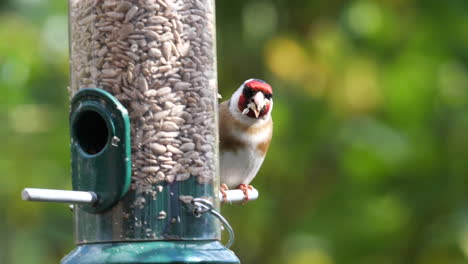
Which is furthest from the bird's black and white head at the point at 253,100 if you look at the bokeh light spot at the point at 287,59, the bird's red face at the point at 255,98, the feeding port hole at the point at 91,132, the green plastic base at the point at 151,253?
the bokeh light spot at the point at 287,59

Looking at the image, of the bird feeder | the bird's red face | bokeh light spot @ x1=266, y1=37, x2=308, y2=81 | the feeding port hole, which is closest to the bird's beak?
the bird's red face

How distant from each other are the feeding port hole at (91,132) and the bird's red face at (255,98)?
1392mm

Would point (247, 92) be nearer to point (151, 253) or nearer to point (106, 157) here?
point (106, 157)

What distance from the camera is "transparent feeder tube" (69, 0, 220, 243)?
4.79 metres

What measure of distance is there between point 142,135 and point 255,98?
1.48m

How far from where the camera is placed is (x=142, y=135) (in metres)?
4.82

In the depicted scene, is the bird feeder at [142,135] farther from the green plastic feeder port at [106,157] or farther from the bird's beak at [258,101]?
the bird's beak at [258,101]

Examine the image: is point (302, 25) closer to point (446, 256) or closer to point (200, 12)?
point (446, 256)

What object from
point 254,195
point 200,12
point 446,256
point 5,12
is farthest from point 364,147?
point 200,12

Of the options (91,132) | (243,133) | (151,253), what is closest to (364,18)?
(243,133)

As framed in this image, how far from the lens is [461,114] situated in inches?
399

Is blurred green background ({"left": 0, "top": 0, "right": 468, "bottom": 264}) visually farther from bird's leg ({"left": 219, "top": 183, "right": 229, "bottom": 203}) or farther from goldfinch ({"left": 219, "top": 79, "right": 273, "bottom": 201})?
bird's leg ({"left": 219, "top": 183, "right": 229, "bottom": 203})

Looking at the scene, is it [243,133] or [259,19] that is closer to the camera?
[243,133]

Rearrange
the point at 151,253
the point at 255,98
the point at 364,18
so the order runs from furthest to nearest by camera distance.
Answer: the point at 364,18
the point at 255,98
the point at 151,253
